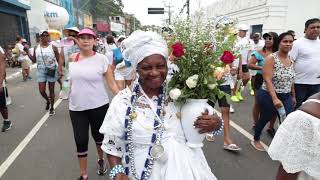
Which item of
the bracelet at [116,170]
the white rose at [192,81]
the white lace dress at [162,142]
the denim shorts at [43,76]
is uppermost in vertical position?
the white rose at [192,81]

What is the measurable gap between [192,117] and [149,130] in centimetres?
27

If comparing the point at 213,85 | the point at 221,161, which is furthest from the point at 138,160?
the point at 221,161

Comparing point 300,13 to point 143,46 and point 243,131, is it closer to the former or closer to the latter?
point 243,131

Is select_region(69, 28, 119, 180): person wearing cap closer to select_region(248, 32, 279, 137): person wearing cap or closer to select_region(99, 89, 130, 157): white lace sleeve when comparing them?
select_region(99, 89, 130, 157): white lace sleeve

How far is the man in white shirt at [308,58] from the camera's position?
520cm

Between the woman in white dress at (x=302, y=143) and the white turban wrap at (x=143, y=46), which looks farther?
the white turban wrap at (x=143, y=46)

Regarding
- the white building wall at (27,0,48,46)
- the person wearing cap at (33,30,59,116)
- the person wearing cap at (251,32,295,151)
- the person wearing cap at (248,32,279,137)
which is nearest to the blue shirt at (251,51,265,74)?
the person wearing cap at (248,32,279,137)

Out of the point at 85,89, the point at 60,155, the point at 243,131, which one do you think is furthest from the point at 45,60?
the point at 243,131

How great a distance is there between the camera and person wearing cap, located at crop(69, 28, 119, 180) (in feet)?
12.7

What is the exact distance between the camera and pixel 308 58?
5234 mm

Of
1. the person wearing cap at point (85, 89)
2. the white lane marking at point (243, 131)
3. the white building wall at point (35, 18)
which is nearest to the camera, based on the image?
the person wearing cap at point (85, 89)

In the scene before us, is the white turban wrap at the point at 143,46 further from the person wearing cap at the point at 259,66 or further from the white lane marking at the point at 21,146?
the person wearing cap at the point at 259,66

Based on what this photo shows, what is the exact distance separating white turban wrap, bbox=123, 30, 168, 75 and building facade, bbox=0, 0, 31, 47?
69.3 feet

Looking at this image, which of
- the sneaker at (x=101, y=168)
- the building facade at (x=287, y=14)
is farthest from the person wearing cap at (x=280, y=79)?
the building facade at (x=287, y=14)
